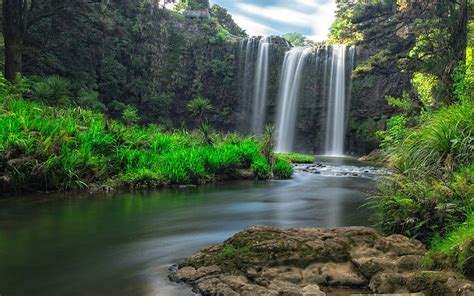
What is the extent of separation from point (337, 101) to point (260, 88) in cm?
796

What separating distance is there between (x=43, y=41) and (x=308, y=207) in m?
23.1

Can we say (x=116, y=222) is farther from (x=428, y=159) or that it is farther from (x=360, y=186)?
(x=360, y=186)

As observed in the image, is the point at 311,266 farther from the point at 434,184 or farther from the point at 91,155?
the point at 91,155

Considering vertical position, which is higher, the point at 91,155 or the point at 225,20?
the point at 225,20

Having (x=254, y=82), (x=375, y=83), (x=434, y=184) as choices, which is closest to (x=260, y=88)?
(x=254, y=82)

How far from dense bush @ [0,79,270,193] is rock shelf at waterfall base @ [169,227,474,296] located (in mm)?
6686

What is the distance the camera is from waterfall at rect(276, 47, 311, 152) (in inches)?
1441

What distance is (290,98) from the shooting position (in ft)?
121

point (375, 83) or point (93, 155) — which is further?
point (375, 83)

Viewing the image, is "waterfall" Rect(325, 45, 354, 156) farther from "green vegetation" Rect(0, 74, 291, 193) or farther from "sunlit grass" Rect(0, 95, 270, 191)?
"sunlit grass" Rect(0, 95, 270, 191)

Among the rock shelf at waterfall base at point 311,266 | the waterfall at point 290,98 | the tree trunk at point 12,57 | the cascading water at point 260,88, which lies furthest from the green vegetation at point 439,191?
the cascading water at point 260,88

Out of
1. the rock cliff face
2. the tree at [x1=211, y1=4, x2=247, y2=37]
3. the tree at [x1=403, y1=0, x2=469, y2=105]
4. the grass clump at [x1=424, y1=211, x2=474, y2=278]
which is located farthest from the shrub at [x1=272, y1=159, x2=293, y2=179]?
the tree at [x1=211, y1=4, x2=247, y2=37]

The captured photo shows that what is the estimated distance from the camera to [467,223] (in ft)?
13.6

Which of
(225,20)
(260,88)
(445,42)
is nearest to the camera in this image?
(445,42)
